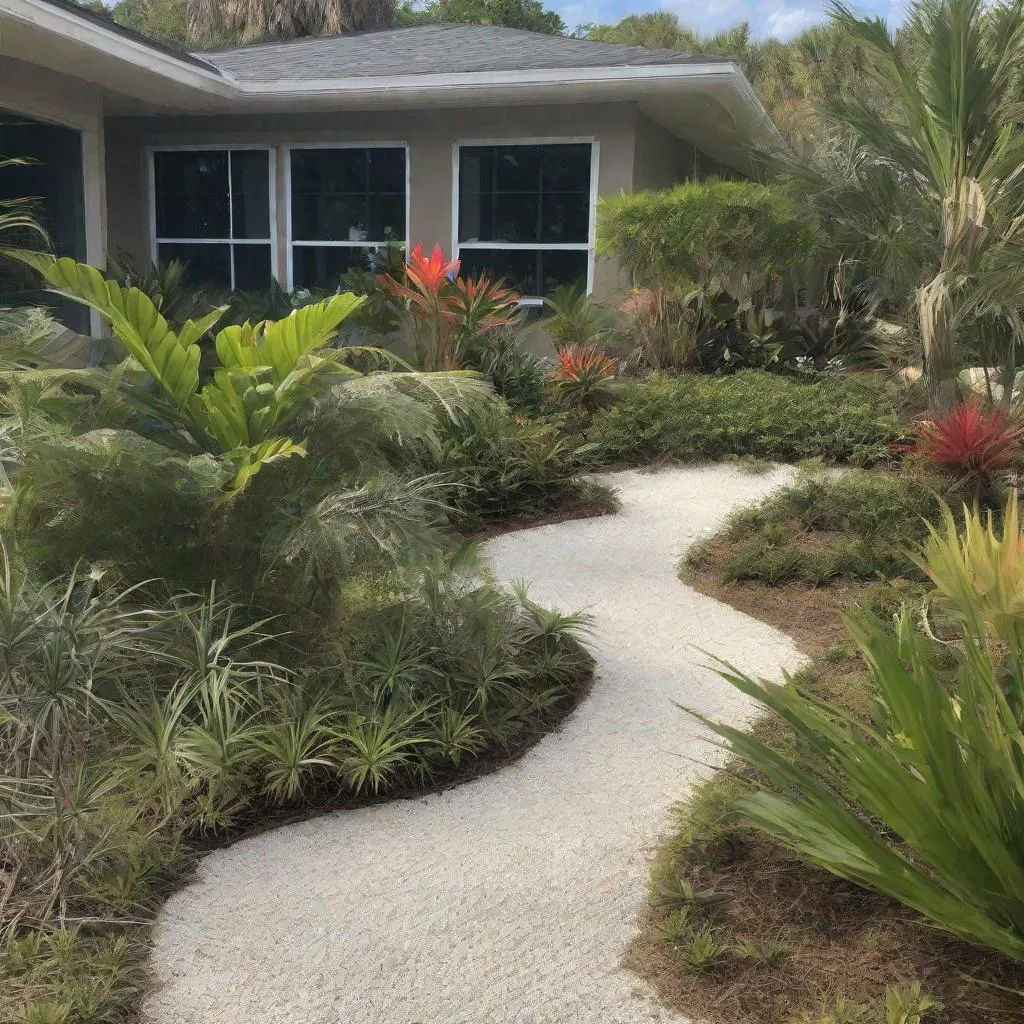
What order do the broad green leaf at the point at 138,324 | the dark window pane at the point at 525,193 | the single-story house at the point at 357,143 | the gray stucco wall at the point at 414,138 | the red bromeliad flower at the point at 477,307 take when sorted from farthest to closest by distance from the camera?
the dark window pane at the point at 525,193
the gray stucco wall at the point at 414,138
the single-story house at the point at 357,143
the red bromeliad flower at the point at 477,307
the broad green leaf at the point at 138,324

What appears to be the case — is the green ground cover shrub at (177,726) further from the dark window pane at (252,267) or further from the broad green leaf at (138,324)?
the dark window pane at (252,267)

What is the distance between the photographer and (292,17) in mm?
23750

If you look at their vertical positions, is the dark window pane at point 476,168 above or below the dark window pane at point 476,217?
above

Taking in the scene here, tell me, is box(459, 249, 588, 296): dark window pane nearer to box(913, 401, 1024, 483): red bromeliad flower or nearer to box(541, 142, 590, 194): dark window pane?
box(541, 142, 590, 194): dark window pane

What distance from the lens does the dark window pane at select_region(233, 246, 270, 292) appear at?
12883 millimetres

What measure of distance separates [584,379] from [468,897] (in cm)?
646

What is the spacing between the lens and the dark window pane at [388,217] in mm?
12266

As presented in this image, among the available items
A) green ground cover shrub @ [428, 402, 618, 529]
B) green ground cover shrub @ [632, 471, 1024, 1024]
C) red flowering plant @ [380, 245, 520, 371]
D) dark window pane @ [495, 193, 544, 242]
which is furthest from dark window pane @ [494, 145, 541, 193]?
green ground cover shrub @ [632, 471, 1024, 1024]

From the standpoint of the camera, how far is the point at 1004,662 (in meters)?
3.86

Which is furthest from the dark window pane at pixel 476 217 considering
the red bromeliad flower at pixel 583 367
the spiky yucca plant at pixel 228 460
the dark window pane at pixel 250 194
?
the spiky yucca plant at pixel 228 460

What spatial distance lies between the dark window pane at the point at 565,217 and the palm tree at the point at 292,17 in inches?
543

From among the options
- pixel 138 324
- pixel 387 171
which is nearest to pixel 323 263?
pixel 387 171

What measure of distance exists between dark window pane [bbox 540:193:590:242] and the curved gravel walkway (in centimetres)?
778

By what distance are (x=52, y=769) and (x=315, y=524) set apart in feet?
4.06
